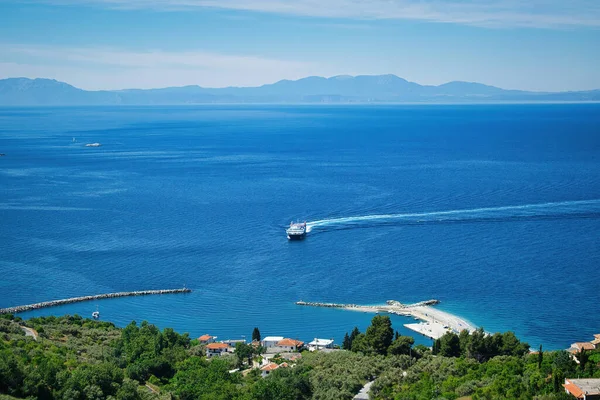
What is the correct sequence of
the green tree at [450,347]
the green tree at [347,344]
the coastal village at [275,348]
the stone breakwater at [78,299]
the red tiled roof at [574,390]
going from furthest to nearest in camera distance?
the stone breakwater at [78,299]
the green tree at [347,344]
the green tree at [450,347]
the coastal village at [275,348]
the red tiled roof at [574,390]

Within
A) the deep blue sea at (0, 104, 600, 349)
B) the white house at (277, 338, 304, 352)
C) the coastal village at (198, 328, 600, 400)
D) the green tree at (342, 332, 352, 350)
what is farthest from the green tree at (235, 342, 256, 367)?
the deep blue sea at (0, 104, 600, 349)

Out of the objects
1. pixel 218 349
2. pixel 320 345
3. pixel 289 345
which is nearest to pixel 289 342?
pixel 289 345

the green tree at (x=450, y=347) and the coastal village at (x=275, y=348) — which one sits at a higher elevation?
the green tree at (x=450, y=347)

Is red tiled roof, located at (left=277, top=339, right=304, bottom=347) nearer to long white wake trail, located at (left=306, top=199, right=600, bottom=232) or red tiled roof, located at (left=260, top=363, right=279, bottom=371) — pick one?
red tiled roof, located at (left=260, top=363, right=279, bottom=371)

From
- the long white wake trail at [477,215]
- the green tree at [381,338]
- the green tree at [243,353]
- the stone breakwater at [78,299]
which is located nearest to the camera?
the green tree at [381,338]

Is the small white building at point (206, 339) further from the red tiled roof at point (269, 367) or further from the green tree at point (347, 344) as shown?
the green tree at point (347, 344)

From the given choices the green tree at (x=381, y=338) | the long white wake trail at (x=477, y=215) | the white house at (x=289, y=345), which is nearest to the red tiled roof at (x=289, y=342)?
the white house at (x=289, y=345)
